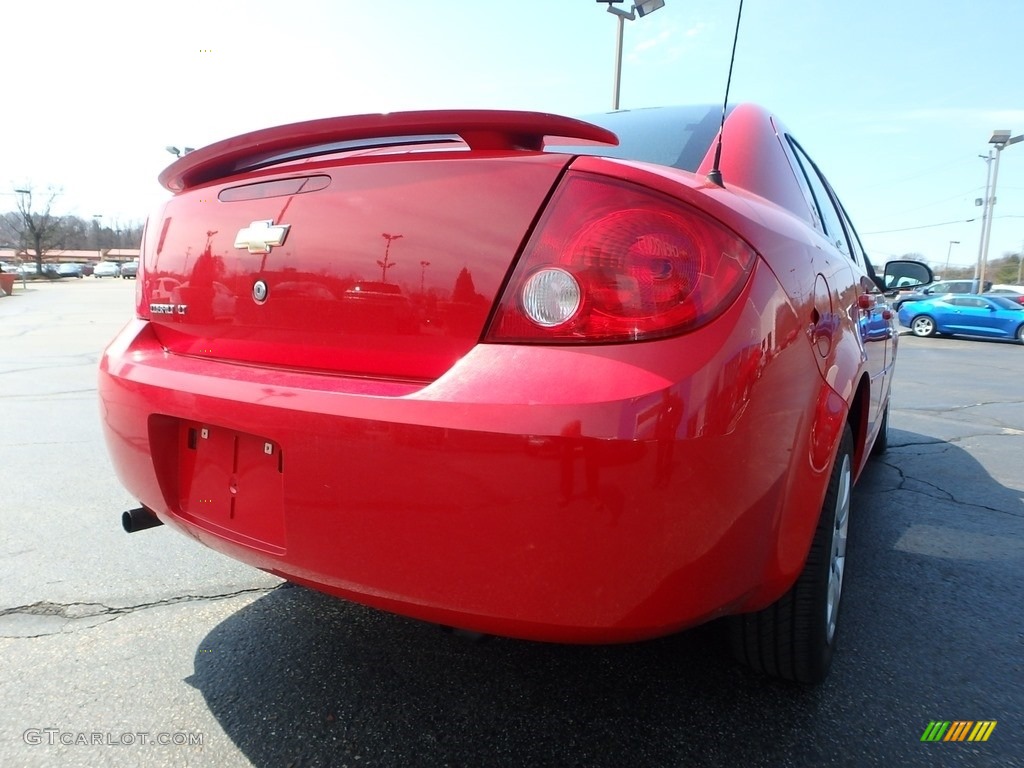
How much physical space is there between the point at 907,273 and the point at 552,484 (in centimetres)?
341

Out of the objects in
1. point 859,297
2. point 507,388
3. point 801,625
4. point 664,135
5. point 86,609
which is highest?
point 664,135

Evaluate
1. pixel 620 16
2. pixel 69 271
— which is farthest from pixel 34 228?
pixel 620 16

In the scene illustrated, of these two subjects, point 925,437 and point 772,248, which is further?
point 925,437

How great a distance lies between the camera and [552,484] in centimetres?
112

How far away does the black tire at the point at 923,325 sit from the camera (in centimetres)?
1916

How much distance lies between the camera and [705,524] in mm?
1187

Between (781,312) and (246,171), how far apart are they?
51.5 inches

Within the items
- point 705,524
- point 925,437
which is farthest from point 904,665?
point 925,437

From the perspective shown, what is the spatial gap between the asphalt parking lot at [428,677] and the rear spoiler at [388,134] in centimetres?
133

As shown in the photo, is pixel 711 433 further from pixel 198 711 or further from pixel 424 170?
pixel 198 711

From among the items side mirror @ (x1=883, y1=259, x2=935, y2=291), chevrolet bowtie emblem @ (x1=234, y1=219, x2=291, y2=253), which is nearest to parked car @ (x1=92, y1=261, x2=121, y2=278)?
side mirror @ (x1=883, y1=259, x2=935, y2=291)

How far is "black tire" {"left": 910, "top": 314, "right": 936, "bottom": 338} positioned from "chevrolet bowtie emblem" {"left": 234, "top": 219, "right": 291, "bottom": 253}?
2138 cm

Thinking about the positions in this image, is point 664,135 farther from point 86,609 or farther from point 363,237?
point 86,609

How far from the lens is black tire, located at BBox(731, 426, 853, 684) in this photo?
5.41 ft
